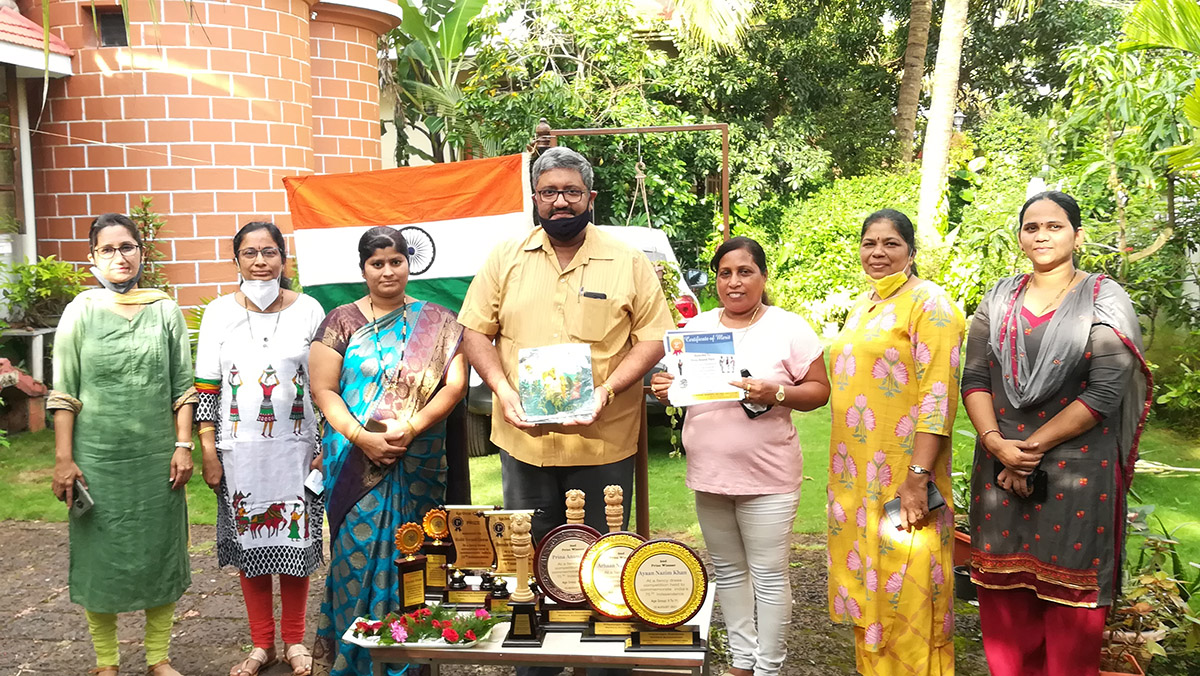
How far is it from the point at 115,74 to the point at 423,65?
312 inches

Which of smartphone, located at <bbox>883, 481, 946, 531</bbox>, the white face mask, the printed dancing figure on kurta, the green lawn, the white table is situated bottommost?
the green lawn

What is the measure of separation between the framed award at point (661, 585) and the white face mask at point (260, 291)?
6.61 ft

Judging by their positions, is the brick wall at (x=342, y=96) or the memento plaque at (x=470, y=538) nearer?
the memento plaque at (x=470, y=538)

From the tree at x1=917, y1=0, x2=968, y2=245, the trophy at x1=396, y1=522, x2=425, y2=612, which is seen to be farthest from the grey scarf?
the tree at x1=917, y1=0, x2=968, y2=245

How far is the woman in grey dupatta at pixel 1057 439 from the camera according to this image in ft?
10.6

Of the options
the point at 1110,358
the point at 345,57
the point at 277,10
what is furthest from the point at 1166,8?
the point at 345,57

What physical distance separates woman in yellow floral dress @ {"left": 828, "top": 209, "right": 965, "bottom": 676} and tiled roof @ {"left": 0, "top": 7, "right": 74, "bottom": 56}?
26.3 feet

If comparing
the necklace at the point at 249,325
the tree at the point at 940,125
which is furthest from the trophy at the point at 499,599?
the tree at the point at 940,125

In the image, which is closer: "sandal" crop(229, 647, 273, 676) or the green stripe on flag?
"sandal" crop(229, 647, 273, 676)

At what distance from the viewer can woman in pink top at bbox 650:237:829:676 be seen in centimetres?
354

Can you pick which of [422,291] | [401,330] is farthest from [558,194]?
[422,291]

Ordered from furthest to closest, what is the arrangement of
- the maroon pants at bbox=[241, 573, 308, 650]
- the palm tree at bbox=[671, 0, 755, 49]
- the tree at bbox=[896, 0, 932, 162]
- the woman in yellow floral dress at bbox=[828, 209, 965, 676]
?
the tree at bbox=[896, 0, 932, 162], the palm tree at bbox=[671, 0, 755, 49], the maroon pants at bbox=[241, 573, 308, 650], the woman in yellow floral dress at bbox=[828, 209, 965, 676]

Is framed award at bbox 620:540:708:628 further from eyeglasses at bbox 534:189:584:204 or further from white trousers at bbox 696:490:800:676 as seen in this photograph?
eyeglasses at bbox 534:189:584:204

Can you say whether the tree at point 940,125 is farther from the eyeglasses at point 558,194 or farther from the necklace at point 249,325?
the necklace at point 249,325
